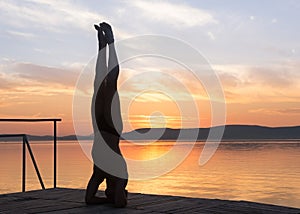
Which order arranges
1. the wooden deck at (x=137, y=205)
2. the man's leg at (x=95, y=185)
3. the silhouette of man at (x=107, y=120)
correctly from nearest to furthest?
the wooden deck at (x=137, y=205) < the silhouette of man at (x=107, y=120) < the man's leg at (x=95, y=185)

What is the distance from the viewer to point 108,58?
6012 mm

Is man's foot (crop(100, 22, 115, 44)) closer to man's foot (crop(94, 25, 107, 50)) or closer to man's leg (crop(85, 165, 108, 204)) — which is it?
man's foot (crop(94, 25, 107, 50))

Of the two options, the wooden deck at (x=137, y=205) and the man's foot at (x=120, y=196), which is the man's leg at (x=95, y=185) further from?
the man's foot at (x=120, y=196)

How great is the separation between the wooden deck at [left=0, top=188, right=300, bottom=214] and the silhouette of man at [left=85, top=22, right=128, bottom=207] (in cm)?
34

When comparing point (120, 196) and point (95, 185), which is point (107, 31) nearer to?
point (95, 185)

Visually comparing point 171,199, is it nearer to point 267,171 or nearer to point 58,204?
point 58,204

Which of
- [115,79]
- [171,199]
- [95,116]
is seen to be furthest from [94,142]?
[171,199]

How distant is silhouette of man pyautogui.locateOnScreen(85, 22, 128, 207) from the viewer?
596 cm

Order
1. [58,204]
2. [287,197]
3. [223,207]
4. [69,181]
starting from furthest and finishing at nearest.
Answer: [69,181] < [287,197] < [58,204] < [223,207]

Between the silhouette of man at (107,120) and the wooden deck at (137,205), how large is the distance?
1.13 feet

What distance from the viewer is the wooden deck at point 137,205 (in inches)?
227

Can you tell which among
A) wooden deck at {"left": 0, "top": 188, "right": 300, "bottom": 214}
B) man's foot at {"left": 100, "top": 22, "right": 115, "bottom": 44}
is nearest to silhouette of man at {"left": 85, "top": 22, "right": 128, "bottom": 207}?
man's foot at {"left": 100, "top": 22, "right": 115, "bottom": 44}

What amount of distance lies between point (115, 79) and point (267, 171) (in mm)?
30298

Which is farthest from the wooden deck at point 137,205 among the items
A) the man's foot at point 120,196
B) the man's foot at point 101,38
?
the man's foot at point 101,38
